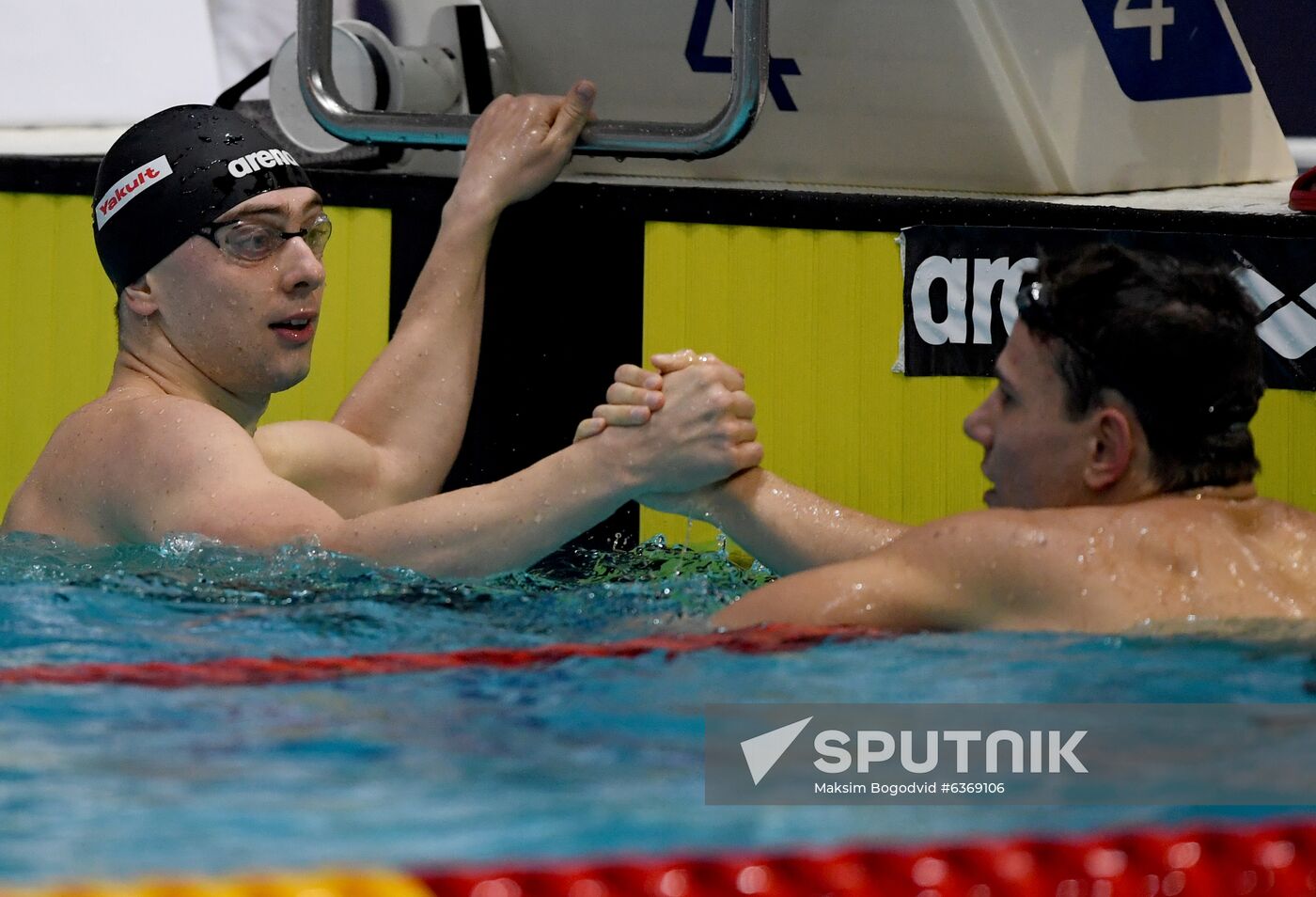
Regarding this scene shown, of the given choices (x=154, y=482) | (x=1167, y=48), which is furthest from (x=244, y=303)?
(x=1167, y=48)

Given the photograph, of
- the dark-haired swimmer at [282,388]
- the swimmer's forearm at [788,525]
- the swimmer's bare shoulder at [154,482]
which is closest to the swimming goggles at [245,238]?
the dark-haired swimmer at [282,388]

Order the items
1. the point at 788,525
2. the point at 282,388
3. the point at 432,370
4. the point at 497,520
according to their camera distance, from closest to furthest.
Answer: the point at 497,520 < the point at 788,525 < the point at 282,388 < the point at 432,370

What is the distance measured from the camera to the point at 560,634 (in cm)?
239

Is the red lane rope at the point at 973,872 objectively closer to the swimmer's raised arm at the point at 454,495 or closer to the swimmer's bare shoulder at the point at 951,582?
the swimmer's bare shoulder at the point at 951,582

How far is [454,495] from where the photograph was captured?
8.42 feet

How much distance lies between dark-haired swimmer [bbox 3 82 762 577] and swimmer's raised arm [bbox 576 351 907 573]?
0.11 ft

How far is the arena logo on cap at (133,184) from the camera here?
2.86 metres

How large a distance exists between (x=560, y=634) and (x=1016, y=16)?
1601 mm

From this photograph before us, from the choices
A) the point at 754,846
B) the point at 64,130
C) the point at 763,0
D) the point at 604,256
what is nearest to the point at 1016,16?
the point at 763,0

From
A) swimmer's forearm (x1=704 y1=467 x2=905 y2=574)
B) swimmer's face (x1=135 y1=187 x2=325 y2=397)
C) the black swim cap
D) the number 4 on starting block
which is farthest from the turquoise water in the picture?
the number 4 on starting block

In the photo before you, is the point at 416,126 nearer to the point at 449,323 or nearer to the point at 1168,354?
the point at 449,323

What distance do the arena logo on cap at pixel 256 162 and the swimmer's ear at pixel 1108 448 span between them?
1.51 meters

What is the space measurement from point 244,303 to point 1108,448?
147cm

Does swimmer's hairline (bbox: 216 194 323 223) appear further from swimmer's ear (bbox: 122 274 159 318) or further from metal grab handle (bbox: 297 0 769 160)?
metal grab handle (bbox: 297 0 769 160)
